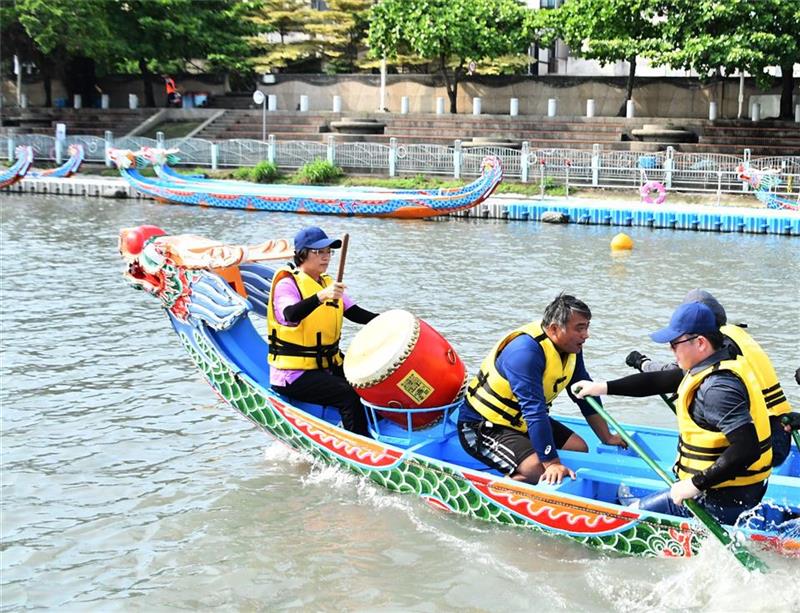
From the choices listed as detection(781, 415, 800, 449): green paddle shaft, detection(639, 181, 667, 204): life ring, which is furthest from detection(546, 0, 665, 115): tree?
detection(781, 415, 800, 449): green paddle shaft

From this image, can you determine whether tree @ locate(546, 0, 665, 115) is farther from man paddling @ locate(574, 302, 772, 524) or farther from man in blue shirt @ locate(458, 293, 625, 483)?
man paddling @ locate(574, 302, 772, 524)

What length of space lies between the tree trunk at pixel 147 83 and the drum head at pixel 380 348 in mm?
36043

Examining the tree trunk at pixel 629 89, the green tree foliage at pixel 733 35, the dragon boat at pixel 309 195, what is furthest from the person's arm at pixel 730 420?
the tree trunk at pixel 629 89

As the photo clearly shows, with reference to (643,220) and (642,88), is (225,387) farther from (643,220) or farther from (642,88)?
(642,88)

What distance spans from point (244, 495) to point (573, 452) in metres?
2.61

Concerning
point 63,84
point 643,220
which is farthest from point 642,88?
point 63,84

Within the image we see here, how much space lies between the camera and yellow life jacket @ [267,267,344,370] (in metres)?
7.89

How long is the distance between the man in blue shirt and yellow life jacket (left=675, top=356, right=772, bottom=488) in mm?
950

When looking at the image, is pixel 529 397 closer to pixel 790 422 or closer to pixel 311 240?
pixel 790 422

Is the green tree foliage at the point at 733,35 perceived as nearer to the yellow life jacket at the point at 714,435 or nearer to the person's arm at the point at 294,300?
the person's arm at the point at 294,300

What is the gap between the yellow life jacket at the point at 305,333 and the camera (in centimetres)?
789

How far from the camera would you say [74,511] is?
7.98 metres

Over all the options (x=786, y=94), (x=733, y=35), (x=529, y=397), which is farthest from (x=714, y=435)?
(x=786, y=94)

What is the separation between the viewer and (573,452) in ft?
24.0
